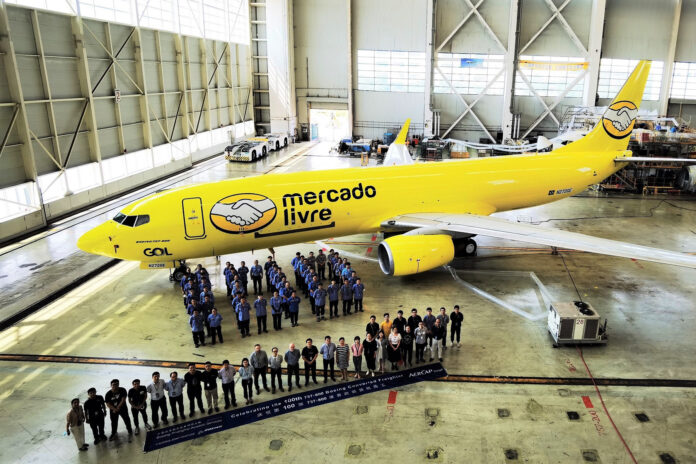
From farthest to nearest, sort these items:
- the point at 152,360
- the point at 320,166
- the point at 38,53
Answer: the point at 320,166
the point at 38,53
the point at 152,360

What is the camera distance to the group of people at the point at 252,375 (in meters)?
10.9

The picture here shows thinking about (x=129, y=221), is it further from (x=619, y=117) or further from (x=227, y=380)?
(x=619, y=117)

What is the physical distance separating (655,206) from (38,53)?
118 feet

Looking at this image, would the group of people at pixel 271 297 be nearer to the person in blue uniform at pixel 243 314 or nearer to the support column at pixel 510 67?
the person in blue uniform at pixel 243 314

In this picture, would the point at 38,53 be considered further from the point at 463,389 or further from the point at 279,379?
the point at 463,389

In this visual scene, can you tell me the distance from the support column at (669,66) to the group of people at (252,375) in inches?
1685

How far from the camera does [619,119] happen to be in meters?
23.3

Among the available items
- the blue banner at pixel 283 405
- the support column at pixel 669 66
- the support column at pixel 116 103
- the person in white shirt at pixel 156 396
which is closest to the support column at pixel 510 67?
the support column at pixel 669 66

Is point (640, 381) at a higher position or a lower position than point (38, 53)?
lower

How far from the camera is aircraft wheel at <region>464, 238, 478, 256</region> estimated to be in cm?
2183

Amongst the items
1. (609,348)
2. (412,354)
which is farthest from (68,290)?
(609,348)

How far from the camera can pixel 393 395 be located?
12.6m

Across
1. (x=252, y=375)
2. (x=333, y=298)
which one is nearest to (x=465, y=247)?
(x=333, y=298)

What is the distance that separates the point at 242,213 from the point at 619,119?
18.1m
